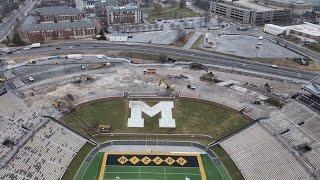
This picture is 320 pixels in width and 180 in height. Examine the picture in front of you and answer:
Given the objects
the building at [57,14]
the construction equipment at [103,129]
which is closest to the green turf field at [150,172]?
the construction equipment at [103,129]

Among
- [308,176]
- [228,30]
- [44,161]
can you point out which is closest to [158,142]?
[44,161]

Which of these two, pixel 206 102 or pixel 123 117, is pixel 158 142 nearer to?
pixel 123 117

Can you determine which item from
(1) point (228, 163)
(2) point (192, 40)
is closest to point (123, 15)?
(2) point (192, 40)

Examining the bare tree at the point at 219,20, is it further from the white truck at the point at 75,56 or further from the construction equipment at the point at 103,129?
the construction equipment at the point at 103,129

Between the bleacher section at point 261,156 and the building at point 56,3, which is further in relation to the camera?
the building at point 56,3

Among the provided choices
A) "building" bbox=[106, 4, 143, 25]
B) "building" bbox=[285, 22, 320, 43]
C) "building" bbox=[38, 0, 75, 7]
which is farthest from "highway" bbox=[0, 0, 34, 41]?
"building" bbox=[285, 22, 320, 43]

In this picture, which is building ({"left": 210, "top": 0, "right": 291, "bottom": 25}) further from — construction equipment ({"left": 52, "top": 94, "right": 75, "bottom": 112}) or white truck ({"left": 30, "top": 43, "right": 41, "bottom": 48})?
construction equipment ({"left": 52, "top": 94, "right": 75, "bottom": 112})

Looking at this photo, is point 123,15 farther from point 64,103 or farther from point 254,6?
point 64,103
